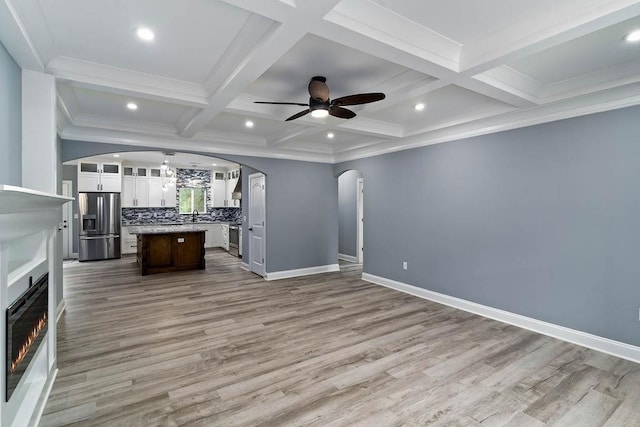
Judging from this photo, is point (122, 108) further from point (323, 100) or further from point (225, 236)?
point (225, 236)

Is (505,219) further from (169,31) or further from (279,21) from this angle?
(169,31)

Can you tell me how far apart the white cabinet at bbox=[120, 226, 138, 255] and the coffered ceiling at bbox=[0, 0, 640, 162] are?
211 inches

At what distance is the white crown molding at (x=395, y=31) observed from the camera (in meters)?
2.00

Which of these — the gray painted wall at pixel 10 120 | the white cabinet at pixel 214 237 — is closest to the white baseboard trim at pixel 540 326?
the gray painted wall at pixel 10 120

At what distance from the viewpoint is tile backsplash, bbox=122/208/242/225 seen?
9.47m

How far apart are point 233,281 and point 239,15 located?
4.98 meters

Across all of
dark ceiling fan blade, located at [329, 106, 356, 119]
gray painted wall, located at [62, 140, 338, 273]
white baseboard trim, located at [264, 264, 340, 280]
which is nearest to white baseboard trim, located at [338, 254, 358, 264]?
white baseboard trim, located at [264, 264, 340, 280]

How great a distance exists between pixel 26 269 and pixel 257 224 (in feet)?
15.7

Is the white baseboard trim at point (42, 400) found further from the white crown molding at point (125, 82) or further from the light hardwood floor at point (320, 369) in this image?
the white crown molding at point (125, 82)

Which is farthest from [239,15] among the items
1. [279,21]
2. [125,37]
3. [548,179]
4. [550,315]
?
[550,315]

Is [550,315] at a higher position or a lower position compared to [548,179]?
lower

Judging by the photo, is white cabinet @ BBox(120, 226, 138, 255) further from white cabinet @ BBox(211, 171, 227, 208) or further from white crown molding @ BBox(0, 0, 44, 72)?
white crown molding @ BBox(0, 0, 44, 72)

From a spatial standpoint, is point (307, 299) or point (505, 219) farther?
point (307, 299)

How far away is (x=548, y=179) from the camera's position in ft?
11.8
